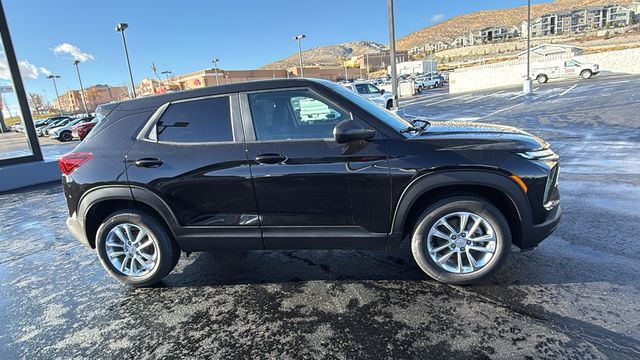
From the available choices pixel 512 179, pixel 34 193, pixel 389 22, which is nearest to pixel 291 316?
pixel 512 179

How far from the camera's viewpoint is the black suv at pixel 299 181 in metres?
3.07

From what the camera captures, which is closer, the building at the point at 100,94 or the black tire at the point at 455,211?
the black tire at the point at 455,211

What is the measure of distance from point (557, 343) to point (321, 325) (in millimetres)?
1618

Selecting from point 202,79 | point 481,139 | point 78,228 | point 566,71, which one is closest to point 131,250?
point 78,228

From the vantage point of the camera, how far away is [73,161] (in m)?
3.61

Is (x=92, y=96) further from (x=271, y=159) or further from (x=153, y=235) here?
(x=271, y=159)

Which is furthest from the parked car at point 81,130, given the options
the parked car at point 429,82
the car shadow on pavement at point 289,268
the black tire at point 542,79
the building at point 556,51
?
the building at point 556,51

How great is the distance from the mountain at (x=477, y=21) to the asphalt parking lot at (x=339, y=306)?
16662 cm

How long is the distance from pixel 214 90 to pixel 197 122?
13.3 inches

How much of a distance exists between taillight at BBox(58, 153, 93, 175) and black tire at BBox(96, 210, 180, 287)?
0.57m

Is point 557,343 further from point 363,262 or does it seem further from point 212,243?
point 212,243

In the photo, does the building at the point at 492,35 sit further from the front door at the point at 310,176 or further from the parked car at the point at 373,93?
the front door at the point at 310,176

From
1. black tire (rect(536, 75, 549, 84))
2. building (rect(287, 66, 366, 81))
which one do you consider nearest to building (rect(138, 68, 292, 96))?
building (rect(287, 66, 366, 81))

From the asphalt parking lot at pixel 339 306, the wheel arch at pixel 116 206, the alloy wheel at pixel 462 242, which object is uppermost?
the wheel arch at pixel 116 206
